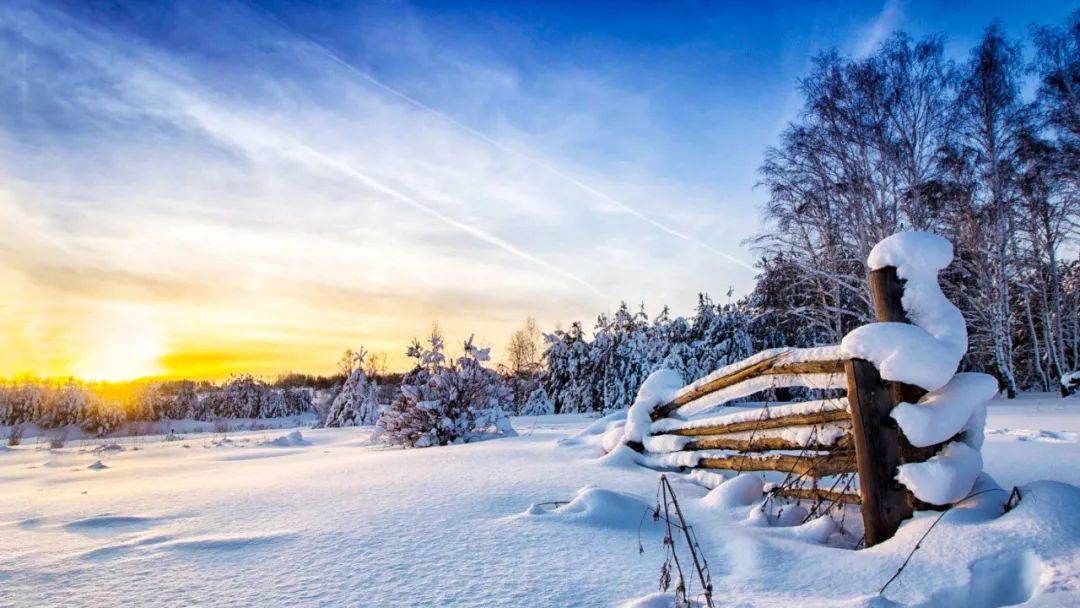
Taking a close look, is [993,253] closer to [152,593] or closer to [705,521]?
[705,521]

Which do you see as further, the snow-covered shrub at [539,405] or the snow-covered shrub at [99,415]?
the snow-covered shrub at [99,415]

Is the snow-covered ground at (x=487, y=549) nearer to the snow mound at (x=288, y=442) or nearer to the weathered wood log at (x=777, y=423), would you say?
the weathered wood log at (x=777, y=423)

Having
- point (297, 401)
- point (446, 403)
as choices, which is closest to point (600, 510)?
point (446, 403)

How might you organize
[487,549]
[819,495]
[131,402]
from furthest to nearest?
[131,402] < [819,495] < [487,549]

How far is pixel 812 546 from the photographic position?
2.50 meters

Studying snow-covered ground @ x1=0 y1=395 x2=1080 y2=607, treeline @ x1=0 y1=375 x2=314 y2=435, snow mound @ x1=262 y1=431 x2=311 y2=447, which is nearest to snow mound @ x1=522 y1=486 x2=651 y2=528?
snow-covered ground @ x1=0 y1=395 x2=1080 y2=607

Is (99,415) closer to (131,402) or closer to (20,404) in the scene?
(20,404)

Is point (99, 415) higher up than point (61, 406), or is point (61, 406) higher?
point (61, 406)

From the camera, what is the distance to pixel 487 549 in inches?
93.9

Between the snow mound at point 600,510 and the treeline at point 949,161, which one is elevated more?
the treeline at point 949,161

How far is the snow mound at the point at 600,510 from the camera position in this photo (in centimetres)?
279

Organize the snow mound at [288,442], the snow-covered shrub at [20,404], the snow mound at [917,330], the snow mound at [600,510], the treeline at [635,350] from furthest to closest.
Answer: the snow-covered shrub at [20,404], the treeline at [635,350], the snow mound at [288,442], the snow mound at [600,510], the snow mound at [917,330]

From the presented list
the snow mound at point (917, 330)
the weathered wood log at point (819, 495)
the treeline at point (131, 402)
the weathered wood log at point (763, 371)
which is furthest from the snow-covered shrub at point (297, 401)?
the snow mound at point (917, 330)

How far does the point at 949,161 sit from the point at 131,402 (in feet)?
114
